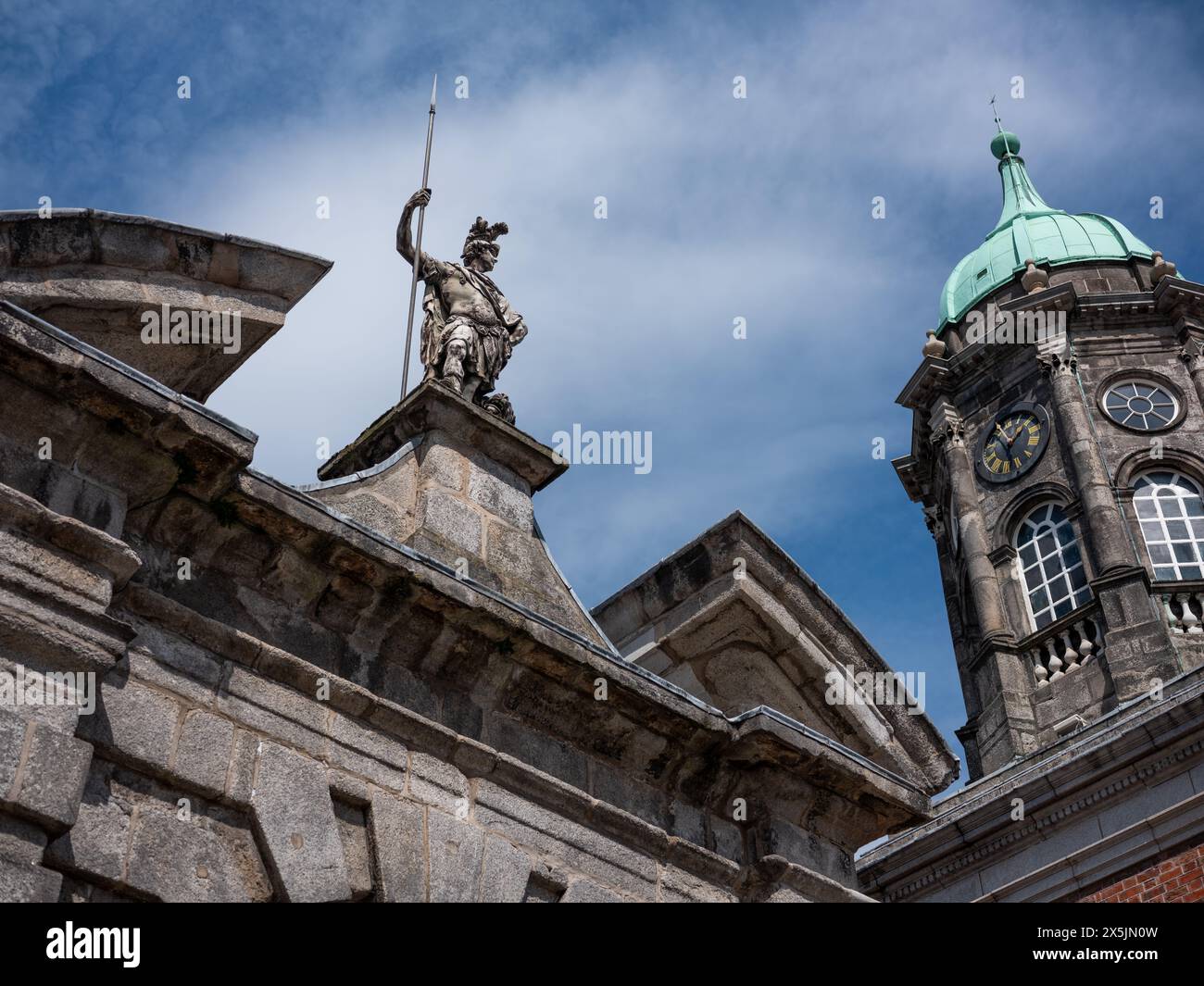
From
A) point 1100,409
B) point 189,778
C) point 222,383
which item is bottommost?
point 189,778

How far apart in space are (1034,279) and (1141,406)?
3.95 m

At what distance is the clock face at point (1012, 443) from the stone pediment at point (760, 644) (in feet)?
76.2

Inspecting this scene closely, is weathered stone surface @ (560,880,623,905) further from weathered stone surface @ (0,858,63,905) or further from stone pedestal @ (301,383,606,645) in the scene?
weathered stone surface @ (0,858,63,905)

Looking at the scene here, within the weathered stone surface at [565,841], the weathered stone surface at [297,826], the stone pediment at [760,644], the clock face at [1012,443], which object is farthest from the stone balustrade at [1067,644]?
the weathered stone surface at [297,826]

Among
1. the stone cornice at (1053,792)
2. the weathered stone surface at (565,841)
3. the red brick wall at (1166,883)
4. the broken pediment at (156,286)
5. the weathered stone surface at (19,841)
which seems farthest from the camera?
the stone cornice at (1053,792)

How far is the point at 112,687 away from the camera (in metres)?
6.57

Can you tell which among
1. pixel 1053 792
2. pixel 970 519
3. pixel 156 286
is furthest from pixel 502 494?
pixel 970 519

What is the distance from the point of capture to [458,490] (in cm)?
909

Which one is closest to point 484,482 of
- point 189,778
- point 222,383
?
point 222,383

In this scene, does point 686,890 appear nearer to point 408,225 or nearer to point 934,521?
point 408,225

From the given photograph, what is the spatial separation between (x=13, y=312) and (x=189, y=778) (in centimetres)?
198

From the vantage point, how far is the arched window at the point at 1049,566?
100 feet

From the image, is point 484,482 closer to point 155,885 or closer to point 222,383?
point 222,383

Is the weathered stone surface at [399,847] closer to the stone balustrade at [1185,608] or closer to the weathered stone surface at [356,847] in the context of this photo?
the weathered stone surface at [356,847]
